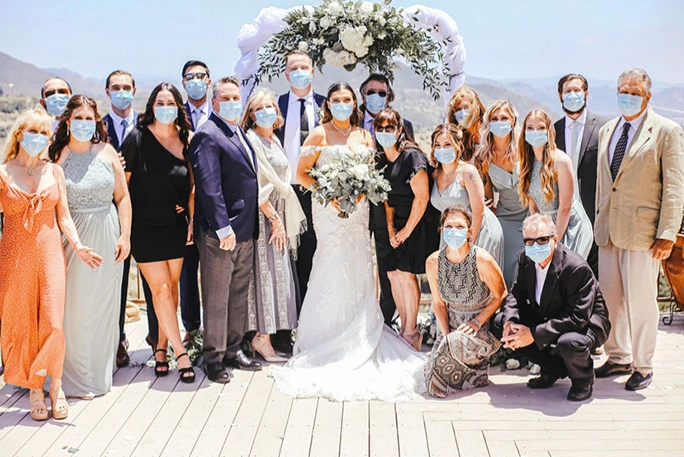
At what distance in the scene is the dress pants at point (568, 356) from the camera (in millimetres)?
4898

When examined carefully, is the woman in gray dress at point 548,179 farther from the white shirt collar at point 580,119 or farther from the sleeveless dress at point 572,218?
the white shirt collar at point 580,119

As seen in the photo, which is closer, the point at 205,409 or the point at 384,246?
the point at 205,409

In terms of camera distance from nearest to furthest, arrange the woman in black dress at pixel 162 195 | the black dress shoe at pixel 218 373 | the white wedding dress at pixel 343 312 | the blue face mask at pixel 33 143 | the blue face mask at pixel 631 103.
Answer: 1. the blue face mask at pixel 33 143
2. the blue face mask at pixel 631 103
3. the woman in black dress at pixel 162 195
4. the black dress shoe at pixel 218 373
5. the white wedding dress at pixel 343 312

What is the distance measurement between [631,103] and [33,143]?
13.6 feet

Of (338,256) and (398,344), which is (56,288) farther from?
(398,344)

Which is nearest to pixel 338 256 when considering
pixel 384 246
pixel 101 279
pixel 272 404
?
pixel 384 246

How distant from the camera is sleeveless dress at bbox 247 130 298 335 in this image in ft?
19.1

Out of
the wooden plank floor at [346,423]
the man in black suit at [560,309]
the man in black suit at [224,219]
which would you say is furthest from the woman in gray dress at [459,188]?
the man in black suit at [224,219]

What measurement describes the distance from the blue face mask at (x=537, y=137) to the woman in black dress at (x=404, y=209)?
825 millimetres

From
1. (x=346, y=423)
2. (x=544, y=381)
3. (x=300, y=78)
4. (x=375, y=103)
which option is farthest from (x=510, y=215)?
(x=346, y=423)

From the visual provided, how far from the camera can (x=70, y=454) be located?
4266 millimetres

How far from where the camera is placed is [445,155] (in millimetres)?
5477

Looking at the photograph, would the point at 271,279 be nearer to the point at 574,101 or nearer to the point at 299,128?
the point at 299,128

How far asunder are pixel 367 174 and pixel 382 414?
179cm
